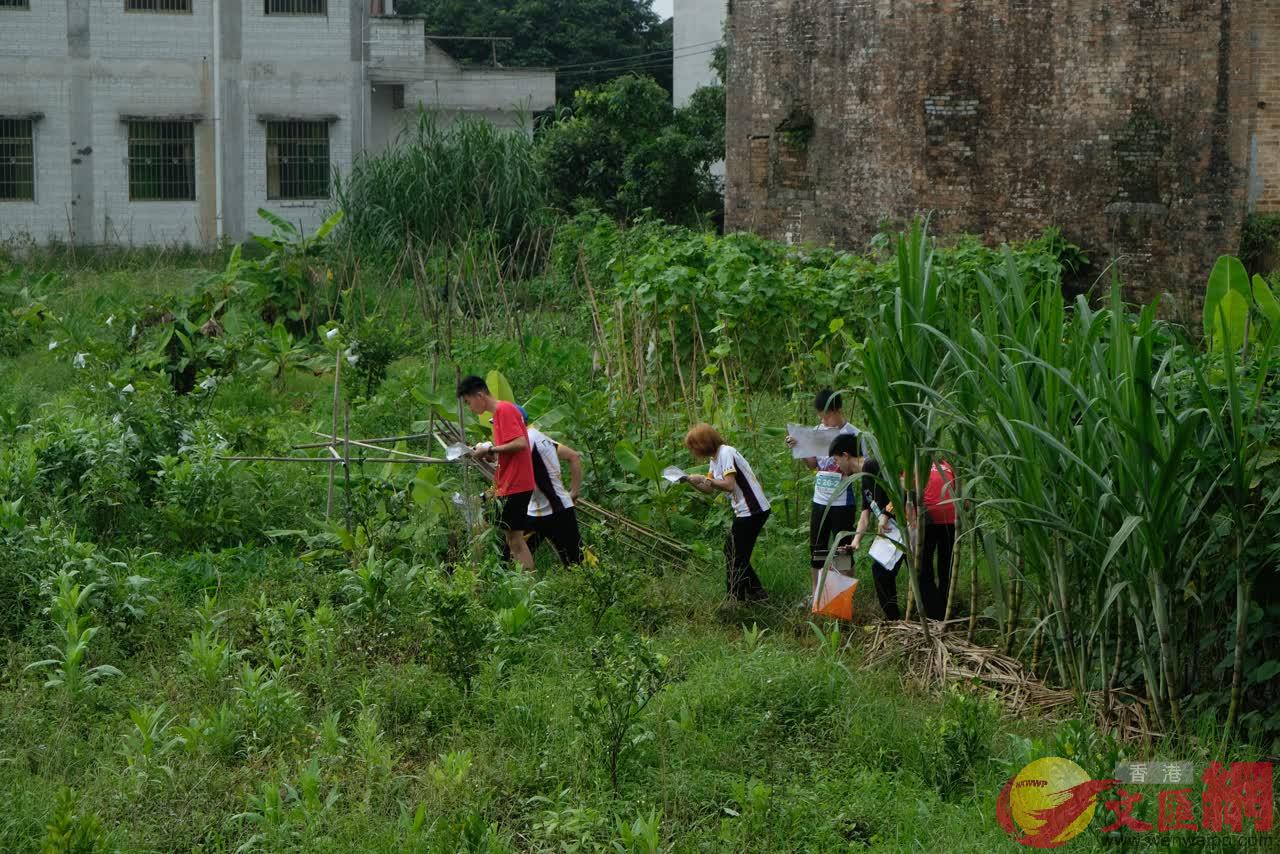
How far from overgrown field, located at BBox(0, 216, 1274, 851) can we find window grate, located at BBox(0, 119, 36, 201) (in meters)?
12.1

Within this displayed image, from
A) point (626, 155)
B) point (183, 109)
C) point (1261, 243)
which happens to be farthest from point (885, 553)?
point (183, 109)

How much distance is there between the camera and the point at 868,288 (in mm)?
11242

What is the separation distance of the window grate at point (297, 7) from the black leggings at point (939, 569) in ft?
60.4

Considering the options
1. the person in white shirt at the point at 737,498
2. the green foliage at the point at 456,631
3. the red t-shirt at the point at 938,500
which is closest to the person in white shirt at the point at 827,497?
the person in white shirt at the point at 737,498

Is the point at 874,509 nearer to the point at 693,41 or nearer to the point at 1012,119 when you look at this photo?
the point at 1012,119

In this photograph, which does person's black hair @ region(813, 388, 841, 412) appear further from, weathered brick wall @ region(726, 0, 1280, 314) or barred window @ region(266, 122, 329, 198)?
barred window @ region(266, 122, 329, 198)

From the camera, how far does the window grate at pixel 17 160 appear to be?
72.3ft

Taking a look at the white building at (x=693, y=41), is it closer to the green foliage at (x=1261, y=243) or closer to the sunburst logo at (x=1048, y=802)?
the green foliage at (x=1261, y=243)

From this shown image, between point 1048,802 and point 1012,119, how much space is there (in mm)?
A: 10946

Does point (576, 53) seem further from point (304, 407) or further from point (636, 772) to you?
point (636, 772)

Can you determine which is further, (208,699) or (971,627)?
(971,627)

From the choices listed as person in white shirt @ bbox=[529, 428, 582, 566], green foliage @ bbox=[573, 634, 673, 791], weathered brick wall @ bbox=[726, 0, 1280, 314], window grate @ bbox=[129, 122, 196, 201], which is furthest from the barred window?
green foliage @ bbox=[573, 634, 673, 791]

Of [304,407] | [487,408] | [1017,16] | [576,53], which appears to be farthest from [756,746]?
[576,53]

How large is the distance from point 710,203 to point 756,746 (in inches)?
770
